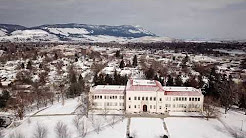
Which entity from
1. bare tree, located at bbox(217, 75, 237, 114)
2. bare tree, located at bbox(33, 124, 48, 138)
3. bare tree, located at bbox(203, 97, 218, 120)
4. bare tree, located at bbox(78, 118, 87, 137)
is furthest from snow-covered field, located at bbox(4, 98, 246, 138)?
bare tree, located at bbox(217, 75, 237, 114)

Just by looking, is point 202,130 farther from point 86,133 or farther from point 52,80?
point 52,80

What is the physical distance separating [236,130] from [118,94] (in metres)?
16.3

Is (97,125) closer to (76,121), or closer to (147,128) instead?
(76,121)

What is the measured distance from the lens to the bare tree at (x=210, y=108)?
33.8 metres

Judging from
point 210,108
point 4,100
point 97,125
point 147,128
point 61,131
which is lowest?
point 147,128

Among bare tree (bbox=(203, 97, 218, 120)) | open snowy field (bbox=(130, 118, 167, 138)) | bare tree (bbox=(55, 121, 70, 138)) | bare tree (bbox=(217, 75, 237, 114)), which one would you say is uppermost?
bare tree (bbox=(217, 75, 237, 114))

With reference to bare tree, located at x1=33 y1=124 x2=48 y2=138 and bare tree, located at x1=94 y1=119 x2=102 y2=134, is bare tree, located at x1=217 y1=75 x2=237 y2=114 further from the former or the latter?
bare tree, located at x1=33 y1=124 x2=48 y2=138

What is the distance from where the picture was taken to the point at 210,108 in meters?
35.0

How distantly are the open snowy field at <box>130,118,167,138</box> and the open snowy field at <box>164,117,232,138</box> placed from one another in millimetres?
1156

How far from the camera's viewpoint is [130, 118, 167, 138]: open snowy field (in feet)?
94.0

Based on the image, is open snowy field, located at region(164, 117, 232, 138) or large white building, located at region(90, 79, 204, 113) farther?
large white building, located at region(90, 79, 204, 113)

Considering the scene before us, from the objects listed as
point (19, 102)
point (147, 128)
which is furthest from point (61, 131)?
point (19, 102)

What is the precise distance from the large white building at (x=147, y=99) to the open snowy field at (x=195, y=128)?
3020 mm

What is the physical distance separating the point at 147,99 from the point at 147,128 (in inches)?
247
